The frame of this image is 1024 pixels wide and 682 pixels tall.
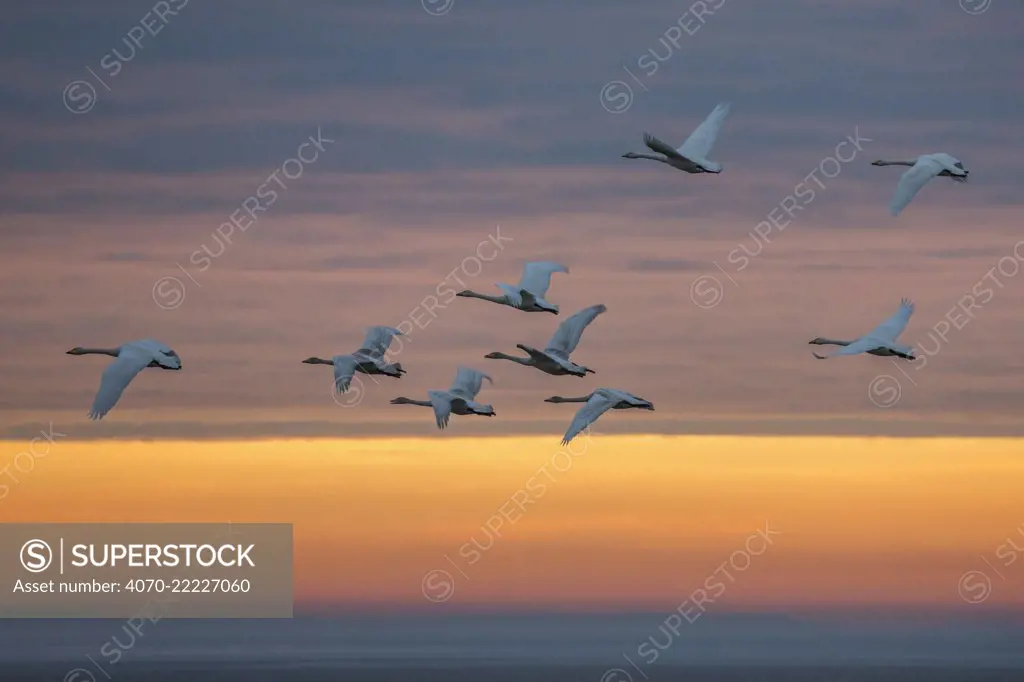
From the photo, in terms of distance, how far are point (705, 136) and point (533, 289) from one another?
5.99 m

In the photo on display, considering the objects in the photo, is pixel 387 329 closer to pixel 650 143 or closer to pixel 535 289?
pixel 535 289

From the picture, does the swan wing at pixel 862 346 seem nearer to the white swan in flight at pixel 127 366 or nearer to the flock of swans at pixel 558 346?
the flock of swans at pixel 558 346

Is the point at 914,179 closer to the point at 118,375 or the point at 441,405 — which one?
the point at 441,405

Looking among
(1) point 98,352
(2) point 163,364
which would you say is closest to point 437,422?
(2) point 163,364

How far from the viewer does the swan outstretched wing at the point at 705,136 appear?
5211 centimetres


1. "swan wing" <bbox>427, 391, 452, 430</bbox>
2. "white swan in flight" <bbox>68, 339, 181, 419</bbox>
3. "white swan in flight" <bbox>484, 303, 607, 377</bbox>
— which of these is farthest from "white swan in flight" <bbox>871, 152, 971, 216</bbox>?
"white swan in flight" <bbox>68, 339, 181, 419</bbox>

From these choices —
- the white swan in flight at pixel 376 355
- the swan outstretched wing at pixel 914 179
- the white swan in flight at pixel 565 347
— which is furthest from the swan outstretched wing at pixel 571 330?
the swan outstretched wing at pixel 914 179

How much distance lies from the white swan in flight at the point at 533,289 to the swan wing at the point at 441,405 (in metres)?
2.95

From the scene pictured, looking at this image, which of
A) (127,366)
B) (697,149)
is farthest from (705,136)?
(127,366)

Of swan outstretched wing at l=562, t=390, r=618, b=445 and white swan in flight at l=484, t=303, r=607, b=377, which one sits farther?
white swan in flight at l=484, t=303, r=607, b=377

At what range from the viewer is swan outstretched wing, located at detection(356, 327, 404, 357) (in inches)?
2120

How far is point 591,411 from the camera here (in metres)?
50.1

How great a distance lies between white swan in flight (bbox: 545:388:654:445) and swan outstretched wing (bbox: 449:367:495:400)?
3.47 meters

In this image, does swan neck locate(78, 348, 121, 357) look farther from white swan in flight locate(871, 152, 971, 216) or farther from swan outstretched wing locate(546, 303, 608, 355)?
white swan in flight locate(871, 152, 971, 216)
